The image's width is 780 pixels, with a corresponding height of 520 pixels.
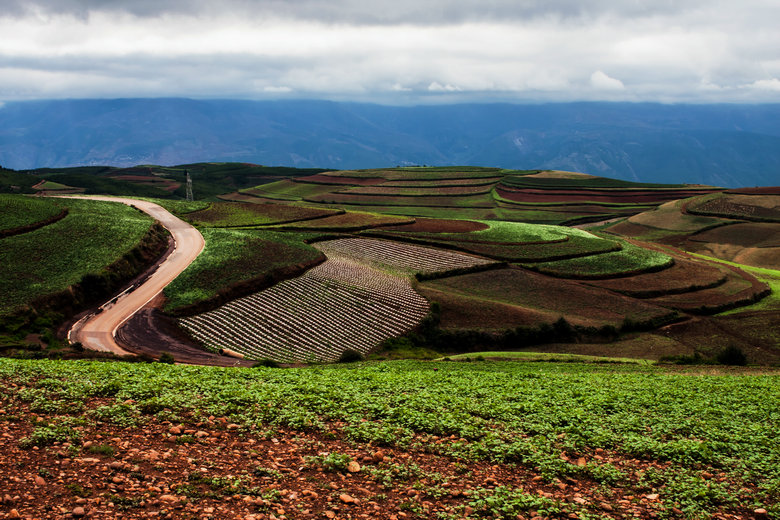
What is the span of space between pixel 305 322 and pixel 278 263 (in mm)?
16506

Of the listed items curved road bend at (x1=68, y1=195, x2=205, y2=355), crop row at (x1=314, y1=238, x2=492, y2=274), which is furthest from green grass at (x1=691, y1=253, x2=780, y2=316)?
curved road bend at (x1=68, y1=195, x2=205, y2=355)

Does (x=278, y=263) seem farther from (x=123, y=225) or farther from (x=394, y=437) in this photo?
(x=394, y=437)

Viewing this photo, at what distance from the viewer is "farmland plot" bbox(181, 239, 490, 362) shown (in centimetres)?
4805

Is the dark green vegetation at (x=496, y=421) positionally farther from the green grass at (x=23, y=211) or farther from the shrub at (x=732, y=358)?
the green grass at (x=23, y=211)

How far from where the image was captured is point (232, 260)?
2635 inches

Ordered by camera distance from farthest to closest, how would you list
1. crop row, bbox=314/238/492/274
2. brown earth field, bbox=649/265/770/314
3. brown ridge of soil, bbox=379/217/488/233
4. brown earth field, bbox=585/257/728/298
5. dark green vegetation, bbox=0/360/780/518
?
brown ridge of soil, bbox=379/217/488/233 < crop row, bbox=314/238/492/274 < brown earth field, bbox=585/257/728/298 < brown earth field, bbox=649/265/770/314 < dark green vegetation, bbox=0/360/780/518

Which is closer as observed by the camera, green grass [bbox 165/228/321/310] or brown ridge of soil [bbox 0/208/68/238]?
green grass [bbox 165/228/321/310]

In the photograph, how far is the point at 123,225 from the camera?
7688 cm

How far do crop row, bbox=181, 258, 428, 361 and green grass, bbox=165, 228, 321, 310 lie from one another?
3.25 m

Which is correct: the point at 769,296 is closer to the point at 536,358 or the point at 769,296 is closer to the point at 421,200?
the point at 536,358

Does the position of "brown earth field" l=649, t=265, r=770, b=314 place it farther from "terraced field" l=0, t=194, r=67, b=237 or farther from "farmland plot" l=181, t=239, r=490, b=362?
"terraced field" l=0, t=194, r=67, b=237

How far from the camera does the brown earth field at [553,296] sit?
64050 mm

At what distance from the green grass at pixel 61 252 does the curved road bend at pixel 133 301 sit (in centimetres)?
442

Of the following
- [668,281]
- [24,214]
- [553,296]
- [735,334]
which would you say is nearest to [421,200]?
[668,281]
